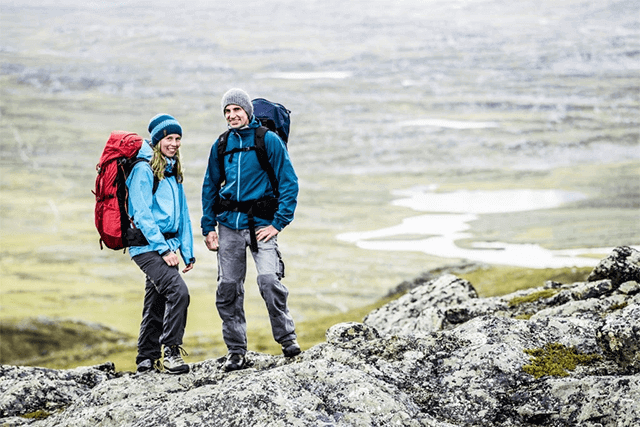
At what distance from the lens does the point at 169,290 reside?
10.1 m

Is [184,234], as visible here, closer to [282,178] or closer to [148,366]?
[282,178]

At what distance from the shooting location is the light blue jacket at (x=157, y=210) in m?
9.94

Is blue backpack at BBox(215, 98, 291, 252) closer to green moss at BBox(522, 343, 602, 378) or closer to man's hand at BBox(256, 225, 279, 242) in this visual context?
Answer: man's hand at BBox(256, 225, 279, 242)

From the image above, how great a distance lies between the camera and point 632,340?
903 centimetres

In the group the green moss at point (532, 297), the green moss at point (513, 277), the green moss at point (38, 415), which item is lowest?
the green moss at point (513, 277)

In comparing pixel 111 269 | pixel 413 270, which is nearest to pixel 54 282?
pixel 111 269

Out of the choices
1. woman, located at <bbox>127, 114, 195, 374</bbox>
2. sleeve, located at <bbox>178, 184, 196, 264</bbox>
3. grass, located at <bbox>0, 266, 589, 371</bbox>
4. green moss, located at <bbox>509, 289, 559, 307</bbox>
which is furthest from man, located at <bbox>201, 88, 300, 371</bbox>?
grass, located at <bbox>0, 266, 589, 371</bbox>

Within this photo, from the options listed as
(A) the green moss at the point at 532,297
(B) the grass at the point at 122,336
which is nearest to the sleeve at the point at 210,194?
(A) the green moss at the point at 532,297

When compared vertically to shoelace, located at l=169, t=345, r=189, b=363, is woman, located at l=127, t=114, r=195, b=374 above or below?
above

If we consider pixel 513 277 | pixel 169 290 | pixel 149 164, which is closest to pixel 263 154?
pixel 149 164

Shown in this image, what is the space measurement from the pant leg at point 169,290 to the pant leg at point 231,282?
551mm

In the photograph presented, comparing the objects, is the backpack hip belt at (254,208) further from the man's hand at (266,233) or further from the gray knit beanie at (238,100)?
the gray knit beanie at (238,100)

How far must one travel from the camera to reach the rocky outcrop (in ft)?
26.4

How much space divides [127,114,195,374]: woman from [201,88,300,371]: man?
1.67 ft
